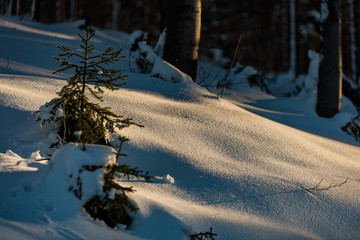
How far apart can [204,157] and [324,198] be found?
99cm

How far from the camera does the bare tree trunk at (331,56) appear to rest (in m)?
6.06

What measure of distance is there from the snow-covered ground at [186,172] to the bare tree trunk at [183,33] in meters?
0.65

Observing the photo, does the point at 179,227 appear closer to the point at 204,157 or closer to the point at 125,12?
the point at 204,157

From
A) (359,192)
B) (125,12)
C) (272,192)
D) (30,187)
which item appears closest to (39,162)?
(30,187)

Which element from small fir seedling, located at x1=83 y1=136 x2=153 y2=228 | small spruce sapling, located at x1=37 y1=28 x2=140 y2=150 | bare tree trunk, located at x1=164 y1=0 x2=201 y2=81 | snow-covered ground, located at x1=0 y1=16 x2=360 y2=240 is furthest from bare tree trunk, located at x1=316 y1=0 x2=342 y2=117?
small fir seedling, located at x1=83 y1=136 x2=153 y2=228

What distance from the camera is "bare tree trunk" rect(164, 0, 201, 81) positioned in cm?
471

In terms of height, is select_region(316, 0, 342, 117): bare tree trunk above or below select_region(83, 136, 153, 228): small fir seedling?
above

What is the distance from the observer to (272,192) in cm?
254

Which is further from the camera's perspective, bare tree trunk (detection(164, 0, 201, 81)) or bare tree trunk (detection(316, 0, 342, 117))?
bare tree trunk (detection(316, 0, 342, 117))

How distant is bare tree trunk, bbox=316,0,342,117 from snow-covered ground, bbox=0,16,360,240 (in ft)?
6.06

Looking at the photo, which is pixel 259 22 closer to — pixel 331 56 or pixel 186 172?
pixel 331 56

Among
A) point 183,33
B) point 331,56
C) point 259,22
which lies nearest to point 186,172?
point 183,33

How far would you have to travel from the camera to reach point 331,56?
20.0 feet

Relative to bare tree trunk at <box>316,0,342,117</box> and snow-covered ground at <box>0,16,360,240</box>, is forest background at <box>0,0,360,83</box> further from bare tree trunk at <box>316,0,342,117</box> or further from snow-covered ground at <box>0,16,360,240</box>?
snow-covered ground at <box>0,16,360,240</box>
